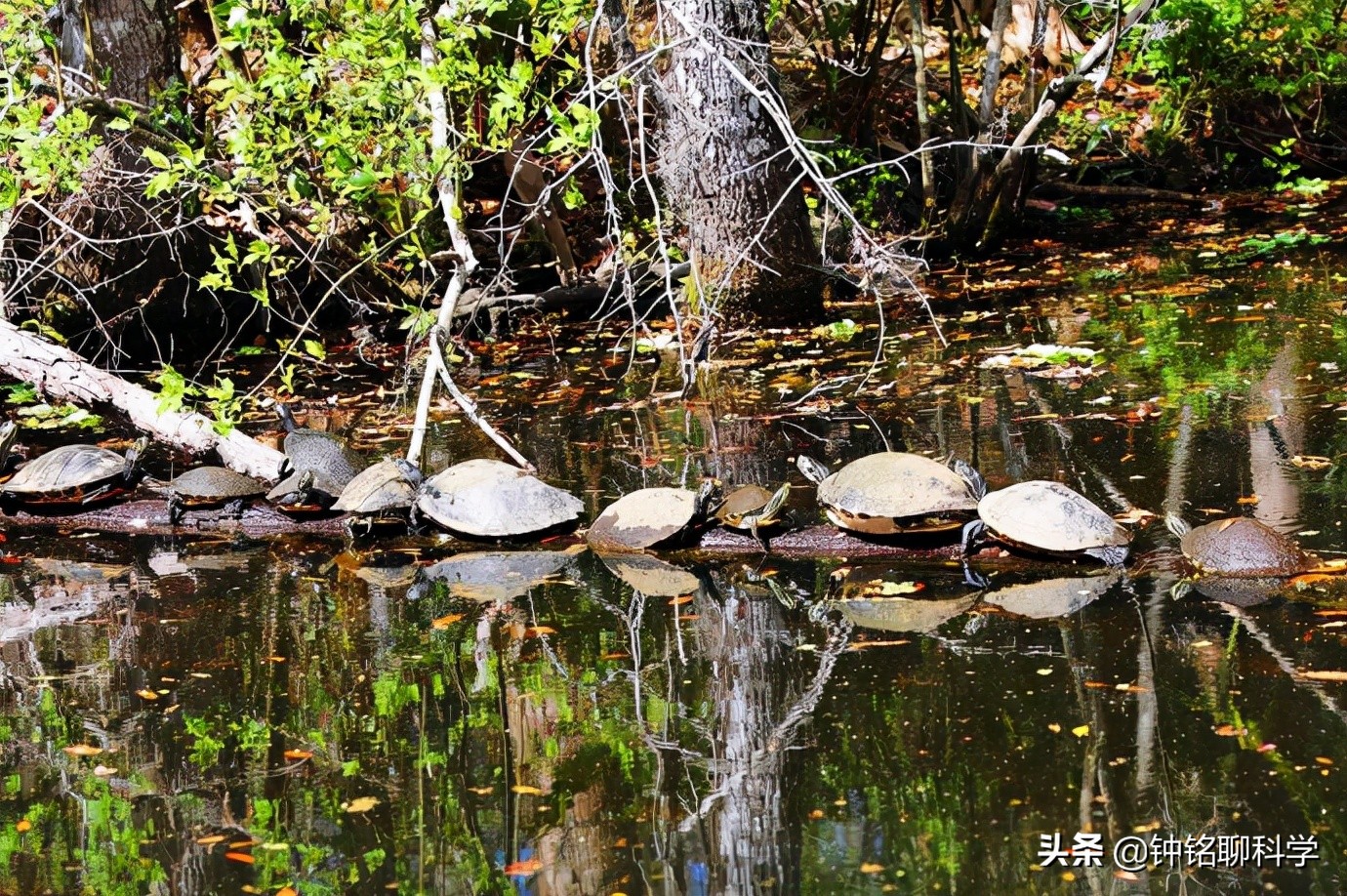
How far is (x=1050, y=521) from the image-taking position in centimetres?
427

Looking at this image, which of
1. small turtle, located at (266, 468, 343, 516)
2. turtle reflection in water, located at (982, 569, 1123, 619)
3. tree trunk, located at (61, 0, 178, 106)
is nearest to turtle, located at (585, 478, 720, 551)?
turtle reflection in water, located at (982, 569, 1123, 619)

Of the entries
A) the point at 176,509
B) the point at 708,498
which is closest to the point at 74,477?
the point at 176,509

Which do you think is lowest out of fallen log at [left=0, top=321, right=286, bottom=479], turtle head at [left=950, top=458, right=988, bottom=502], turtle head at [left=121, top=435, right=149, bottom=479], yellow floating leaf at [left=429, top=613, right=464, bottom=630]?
yellow floating leaf at [left=429, top=613, right=464, bottom=630]

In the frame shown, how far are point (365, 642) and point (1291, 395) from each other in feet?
14.1

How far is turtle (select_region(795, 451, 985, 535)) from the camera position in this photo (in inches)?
177

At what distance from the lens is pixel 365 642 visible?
4293 millimetres

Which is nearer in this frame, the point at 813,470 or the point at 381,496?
the point at 813,470

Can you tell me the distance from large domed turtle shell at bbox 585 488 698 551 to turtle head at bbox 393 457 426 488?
834 millimetres

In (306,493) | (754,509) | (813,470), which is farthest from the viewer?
(306,493)

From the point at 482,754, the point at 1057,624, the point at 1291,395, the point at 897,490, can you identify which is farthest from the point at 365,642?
the point at 1291,395

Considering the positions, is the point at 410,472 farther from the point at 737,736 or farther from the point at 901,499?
the point at 737,736

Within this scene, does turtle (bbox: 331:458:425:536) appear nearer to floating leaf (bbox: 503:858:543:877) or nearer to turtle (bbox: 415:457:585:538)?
turtle (bbox: 415:457:585:538)

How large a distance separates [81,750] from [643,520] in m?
2.10

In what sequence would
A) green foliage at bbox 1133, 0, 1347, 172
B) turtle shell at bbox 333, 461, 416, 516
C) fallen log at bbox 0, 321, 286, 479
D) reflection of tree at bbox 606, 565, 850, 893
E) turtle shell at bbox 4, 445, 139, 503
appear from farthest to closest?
green foliage at bbox 1133, 0, 1347, 172 < fallen log at bbox 0, 321, 286, 479 < turtle shell at bbox 4, 445, 139, 503 < turtle shell at bbox 333, 461, 416, 516 < reflection of tree at bbox 606, 565, 850, 893
